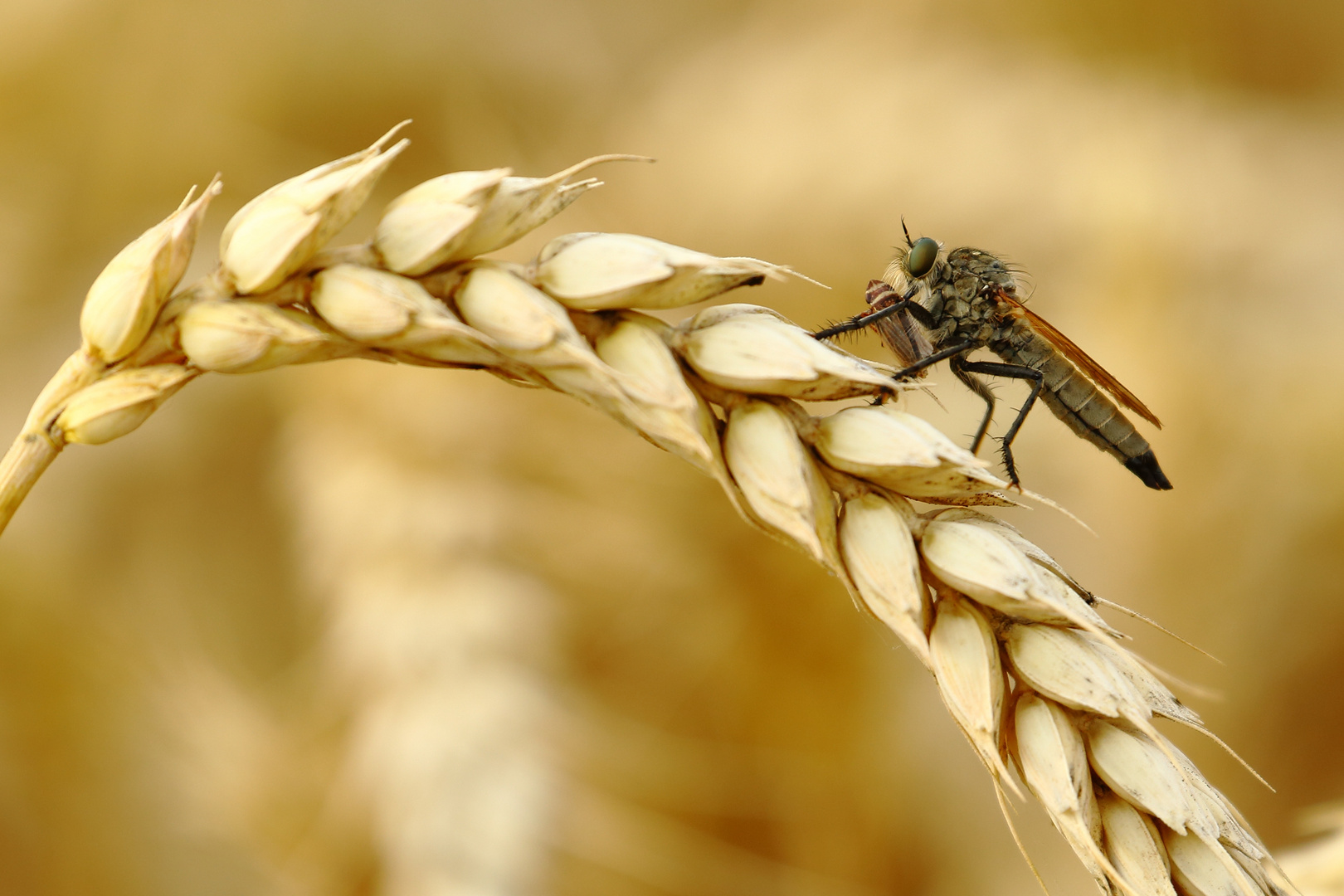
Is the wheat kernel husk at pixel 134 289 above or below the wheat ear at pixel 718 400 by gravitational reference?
above

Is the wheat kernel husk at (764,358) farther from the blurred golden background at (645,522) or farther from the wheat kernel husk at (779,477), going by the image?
the blurred golden background at (645,522)

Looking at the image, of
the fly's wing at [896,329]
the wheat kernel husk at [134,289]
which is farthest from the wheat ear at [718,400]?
the fly's wing at [896,329]

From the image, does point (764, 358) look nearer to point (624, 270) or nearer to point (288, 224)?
point (624, 270)

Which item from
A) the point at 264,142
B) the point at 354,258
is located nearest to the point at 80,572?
the point at 264,142

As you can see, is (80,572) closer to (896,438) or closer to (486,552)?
(486,552)

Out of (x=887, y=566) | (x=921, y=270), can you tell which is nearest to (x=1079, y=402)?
(x=921, y=270)

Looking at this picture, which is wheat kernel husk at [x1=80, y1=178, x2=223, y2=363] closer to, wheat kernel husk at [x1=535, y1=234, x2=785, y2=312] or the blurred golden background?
wheat kernel husk at [x1=535, y1=234, x2=785, y2=312]
